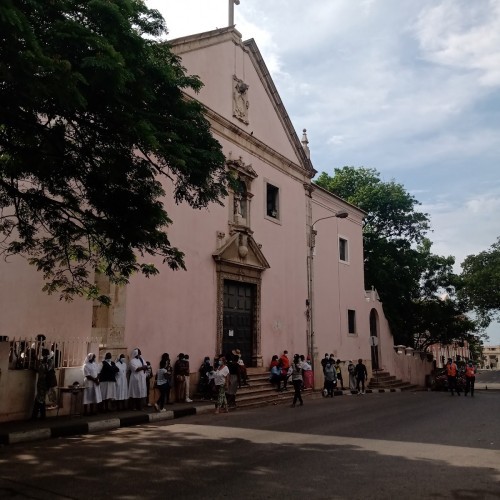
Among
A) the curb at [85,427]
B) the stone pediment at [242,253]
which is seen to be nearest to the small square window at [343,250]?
the stone pediment at [242,253]

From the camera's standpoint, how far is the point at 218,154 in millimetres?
9102

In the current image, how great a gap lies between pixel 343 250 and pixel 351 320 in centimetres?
351

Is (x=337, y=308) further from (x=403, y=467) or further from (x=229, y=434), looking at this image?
(x=403, y=467)

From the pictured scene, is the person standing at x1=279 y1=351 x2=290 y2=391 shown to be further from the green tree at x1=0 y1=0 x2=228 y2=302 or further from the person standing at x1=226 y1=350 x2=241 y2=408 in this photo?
the green tree at x1=0 y1=0 x2=228 y2=302

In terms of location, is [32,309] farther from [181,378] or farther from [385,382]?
[385,382]

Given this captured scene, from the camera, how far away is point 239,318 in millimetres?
18578

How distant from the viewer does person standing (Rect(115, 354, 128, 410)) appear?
12.8 meters

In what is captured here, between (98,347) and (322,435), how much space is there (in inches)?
251

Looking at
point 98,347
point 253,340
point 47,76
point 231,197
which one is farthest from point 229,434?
point 231,197

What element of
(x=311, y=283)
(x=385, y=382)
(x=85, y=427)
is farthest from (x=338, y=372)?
(x=85, y=427)

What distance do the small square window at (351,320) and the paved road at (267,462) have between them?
13.9 metres

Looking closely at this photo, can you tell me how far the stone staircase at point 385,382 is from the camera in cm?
2503

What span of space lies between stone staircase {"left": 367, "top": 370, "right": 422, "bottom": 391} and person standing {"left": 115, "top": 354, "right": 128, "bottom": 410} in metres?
14.2

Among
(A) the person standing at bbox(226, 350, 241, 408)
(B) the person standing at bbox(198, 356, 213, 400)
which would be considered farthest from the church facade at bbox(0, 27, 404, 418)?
(A) the person standing at bbox(226, 350, 241, 408)
